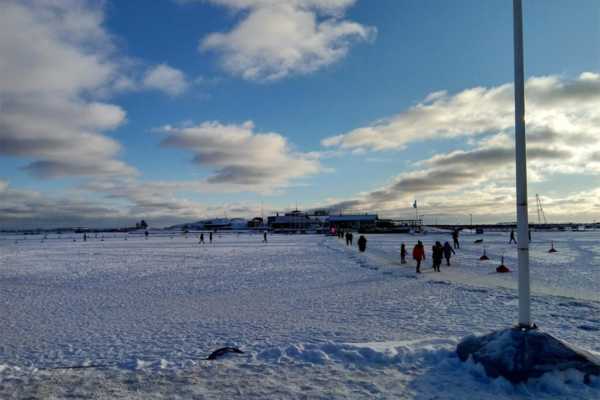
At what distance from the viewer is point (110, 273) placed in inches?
851

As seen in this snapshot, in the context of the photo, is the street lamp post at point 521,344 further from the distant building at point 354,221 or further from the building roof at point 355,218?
the building roof at point 355,218

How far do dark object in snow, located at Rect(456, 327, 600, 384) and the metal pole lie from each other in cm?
34

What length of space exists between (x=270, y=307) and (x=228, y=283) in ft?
18.5

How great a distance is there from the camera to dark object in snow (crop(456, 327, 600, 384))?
5461 millimetres

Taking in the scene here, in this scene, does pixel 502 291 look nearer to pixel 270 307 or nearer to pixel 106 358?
pixel 270 307

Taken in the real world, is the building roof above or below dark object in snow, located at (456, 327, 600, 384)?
above

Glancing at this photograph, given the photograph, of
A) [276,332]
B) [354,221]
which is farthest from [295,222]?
[276,332]

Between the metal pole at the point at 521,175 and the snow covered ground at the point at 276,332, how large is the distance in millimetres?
1104

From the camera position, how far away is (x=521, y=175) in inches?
248

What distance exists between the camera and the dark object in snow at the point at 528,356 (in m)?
5.46

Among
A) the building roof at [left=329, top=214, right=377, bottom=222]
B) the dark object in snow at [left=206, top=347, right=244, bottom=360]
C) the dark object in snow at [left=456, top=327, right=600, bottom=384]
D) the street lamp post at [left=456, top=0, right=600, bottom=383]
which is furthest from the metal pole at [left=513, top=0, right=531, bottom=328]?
the building roof at [left=329, top=214, right=377, bottom=222]

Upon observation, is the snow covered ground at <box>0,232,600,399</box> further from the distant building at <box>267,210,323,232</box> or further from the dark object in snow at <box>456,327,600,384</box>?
the distant building at <box>267,210,323,232</box>

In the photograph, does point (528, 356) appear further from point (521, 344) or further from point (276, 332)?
point (276, 332)

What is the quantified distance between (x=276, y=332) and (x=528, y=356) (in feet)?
15.9
